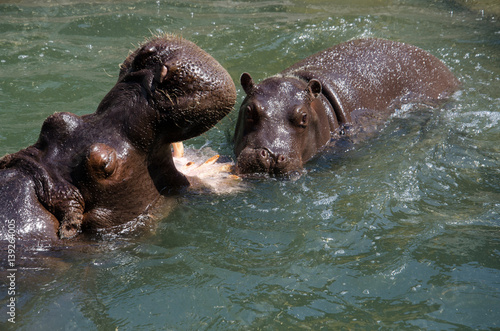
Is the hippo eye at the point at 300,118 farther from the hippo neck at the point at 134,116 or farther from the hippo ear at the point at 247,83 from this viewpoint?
the hippo neck at the point at 134,116

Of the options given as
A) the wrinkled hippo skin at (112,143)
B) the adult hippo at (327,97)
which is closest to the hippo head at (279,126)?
the adult hippo at (327,97)

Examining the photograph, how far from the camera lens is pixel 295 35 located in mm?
9961

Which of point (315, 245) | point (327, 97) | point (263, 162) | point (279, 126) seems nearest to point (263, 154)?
point (263, 162)

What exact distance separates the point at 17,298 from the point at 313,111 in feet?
12.6

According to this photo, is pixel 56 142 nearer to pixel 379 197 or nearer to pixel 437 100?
pixel 379 197

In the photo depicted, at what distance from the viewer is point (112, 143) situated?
3502mm

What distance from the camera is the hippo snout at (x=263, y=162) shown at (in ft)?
18.0

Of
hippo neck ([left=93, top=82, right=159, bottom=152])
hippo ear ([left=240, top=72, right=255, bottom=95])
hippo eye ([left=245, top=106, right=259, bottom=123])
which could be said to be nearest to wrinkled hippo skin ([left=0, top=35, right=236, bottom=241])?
hippo neck ([left=93, top=82, right=159, bottom=152])

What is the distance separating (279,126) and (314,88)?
2.40ft

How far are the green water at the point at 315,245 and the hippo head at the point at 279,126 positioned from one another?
225mm

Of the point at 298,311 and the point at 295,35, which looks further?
the point at 295,35

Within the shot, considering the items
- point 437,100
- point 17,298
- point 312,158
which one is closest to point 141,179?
point 17,298

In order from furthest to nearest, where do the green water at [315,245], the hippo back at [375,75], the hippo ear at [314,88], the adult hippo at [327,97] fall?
the hippo back at [375,75]
the hippo ear at [314,88]
the adult hippo at [327,97]
the green water at [315,245]

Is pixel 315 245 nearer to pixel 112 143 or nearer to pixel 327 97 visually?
pixel 112 143
